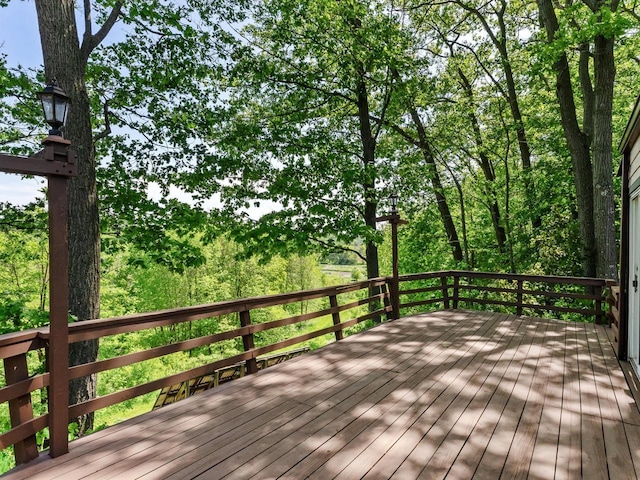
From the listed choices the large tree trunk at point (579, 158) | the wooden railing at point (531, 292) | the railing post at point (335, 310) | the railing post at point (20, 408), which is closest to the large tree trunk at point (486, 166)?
the wooden railing at point (531, 292)

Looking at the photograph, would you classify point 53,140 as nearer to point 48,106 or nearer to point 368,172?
point 48,106

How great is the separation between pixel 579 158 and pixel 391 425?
299 inches

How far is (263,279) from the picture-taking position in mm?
23188

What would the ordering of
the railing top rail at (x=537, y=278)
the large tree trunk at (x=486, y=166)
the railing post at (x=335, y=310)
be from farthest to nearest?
1. the large tree trunk at (x=486, y=166)
2. the railing top rail at (x=537, y=278)
3. the railing post at (x=335, y=310)

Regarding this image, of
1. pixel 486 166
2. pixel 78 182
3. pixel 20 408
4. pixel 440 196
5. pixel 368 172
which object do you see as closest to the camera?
pixel 20 408

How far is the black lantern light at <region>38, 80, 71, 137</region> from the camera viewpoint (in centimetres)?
221

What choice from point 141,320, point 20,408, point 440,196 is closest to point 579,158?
point 440,196

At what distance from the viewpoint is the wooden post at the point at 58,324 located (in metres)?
2.25

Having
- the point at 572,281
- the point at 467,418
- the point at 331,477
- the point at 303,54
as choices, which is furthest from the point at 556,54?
the point at 331,477

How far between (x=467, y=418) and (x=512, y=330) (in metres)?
3.43

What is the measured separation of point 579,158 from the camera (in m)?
7.64

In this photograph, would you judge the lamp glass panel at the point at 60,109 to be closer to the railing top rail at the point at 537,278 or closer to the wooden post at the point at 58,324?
the wooden post at the point at 58,324

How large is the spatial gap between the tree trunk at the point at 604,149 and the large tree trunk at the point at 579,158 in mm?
688

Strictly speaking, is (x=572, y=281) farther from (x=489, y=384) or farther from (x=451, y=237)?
(x=451, y=237)
